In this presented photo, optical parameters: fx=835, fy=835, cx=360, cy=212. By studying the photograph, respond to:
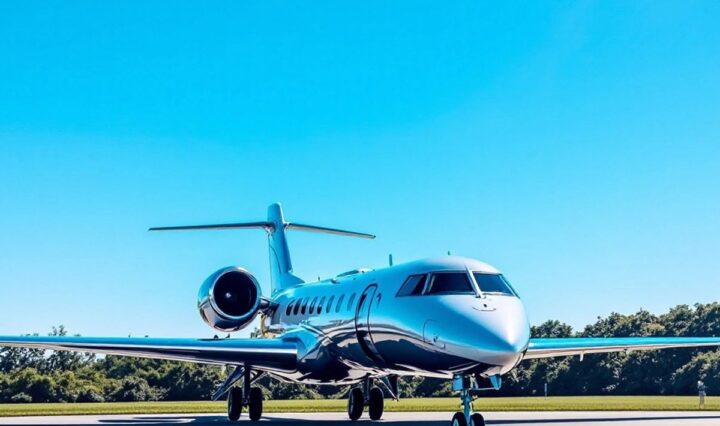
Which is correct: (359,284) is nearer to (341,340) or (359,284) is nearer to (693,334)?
(341,340)

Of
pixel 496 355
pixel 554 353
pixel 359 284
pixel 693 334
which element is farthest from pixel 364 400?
pixel 693 334

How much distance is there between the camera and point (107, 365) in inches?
2323

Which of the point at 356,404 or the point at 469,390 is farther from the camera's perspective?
the point at 356,404

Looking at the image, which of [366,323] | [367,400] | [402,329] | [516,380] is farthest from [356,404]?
[516,380]

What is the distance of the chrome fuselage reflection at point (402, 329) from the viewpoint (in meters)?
13.9

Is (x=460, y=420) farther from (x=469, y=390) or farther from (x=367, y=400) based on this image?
(x=367, y=400)

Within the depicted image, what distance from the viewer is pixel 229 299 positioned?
1019 inches

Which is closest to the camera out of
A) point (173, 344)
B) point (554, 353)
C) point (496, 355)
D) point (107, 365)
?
point (496, 355)

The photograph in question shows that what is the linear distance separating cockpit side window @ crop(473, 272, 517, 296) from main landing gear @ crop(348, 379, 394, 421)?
7700mm

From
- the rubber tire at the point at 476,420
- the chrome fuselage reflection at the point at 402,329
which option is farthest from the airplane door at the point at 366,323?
the rubber tire at the point at 476,420

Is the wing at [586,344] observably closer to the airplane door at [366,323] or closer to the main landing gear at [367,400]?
the airplane door at [366,323]

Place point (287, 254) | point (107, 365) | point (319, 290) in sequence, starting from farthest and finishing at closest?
point (107, 365), point (287, 254), point (319, 290)

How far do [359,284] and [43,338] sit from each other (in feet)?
24.2

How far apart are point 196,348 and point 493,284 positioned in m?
8.52
